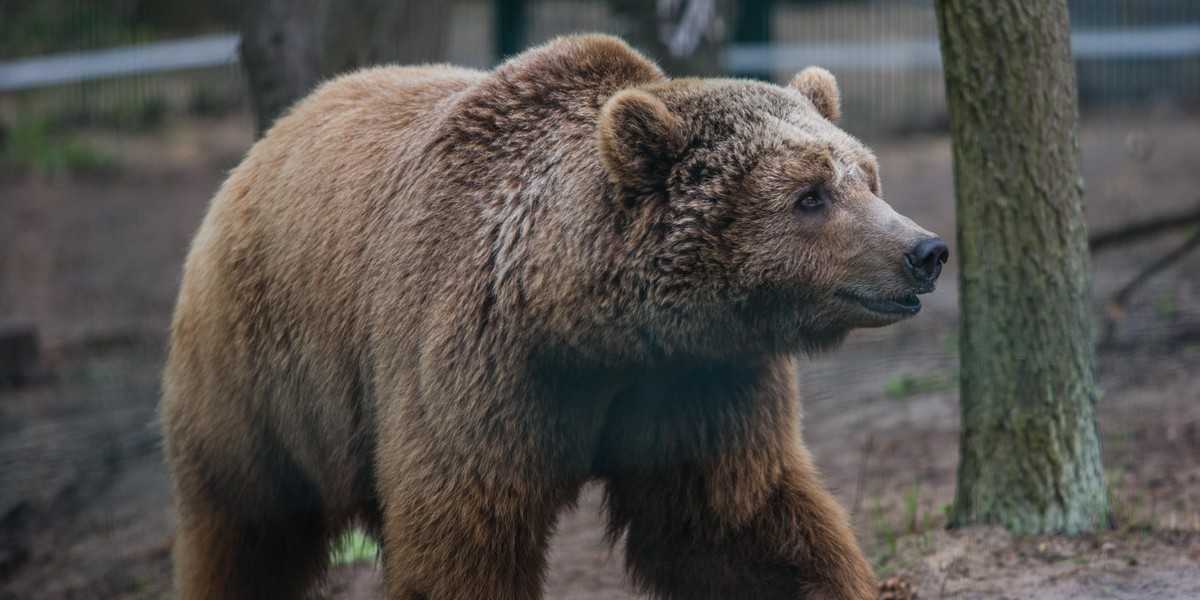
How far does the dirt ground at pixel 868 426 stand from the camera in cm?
461

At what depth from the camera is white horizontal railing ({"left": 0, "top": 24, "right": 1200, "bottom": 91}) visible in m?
13.6

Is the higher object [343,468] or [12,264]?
[343,468]

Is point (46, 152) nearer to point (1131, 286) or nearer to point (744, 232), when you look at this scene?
point (1131, 286)

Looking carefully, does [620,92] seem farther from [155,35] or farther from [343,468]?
[155,35]

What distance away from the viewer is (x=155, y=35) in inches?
693

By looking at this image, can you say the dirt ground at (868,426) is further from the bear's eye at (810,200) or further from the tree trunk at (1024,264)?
the bear's eye at (810,200)

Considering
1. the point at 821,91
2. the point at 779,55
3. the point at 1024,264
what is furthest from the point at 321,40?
the point at 779,55

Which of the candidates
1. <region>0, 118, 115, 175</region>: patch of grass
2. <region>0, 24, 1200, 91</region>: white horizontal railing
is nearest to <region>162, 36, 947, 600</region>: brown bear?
<region>0, 24, 1200, 91</region>: white horizontal railing

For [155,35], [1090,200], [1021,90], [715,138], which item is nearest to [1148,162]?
[1090,200]

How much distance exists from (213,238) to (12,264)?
8.69 metres

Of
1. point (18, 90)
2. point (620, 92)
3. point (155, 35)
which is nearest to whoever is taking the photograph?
point (620, 92)

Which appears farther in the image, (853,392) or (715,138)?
(853,392)

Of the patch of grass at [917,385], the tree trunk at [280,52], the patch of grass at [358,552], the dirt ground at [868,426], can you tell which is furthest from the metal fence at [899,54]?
the patch of grass at [358,552]

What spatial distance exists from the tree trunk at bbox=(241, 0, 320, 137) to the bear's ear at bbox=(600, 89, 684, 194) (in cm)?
310
